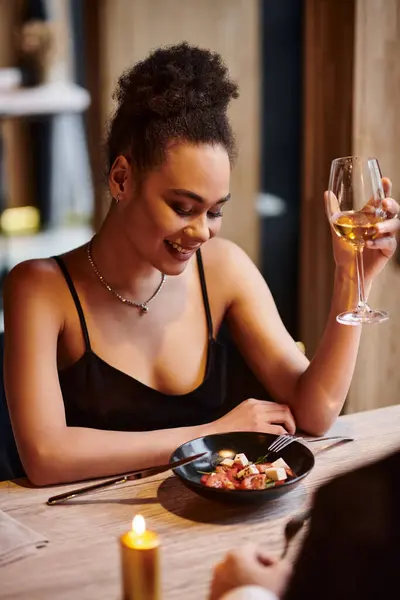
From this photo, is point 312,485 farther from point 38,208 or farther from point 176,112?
point 38,208

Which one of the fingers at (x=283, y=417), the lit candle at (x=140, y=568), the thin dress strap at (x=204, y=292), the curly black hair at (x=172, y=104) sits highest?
the curly black hair at (x=172, y=104)

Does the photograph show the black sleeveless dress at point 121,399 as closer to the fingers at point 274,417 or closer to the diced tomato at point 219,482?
Result: the fingers at point 274,417

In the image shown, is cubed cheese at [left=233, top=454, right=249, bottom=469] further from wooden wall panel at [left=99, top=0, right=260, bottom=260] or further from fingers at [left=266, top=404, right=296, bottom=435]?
wooden wall panel at [left=99, top=0, right=260, bottom=260]

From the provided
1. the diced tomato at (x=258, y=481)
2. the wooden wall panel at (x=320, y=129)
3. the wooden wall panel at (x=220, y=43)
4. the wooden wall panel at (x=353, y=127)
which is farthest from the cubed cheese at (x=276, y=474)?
the wooden wall panel at (x=220, y=43)

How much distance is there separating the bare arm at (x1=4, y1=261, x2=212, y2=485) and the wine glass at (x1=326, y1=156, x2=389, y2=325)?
40cm

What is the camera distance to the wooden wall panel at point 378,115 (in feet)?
9.60

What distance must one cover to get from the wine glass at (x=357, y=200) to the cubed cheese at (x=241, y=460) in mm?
343

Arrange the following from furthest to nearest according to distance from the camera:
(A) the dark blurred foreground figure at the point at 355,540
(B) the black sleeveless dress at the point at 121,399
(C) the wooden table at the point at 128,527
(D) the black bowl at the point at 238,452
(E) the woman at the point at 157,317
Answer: (B) the black sleeveless dress at the point at 121,399 < (E) the woman at the point at 157,317 < (D) the black bowl at the point at 238,452 < (C) the wooden table at the point at 128,527 < (A) the dark blurred foreground figure at the point at 355,540

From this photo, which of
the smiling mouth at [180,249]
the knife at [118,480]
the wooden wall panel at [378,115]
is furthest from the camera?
the wooden wall panel at [378,115]

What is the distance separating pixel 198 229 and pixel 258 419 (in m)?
0.38

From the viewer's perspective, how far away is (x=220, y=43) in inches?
130

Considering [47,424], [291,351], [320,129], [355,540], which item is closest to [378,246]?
[291,351]

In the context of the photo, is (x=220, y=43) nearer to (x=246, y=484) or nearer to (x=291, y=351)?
(x=291, y=351)

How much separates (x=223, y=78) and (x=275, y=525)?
901 mm
